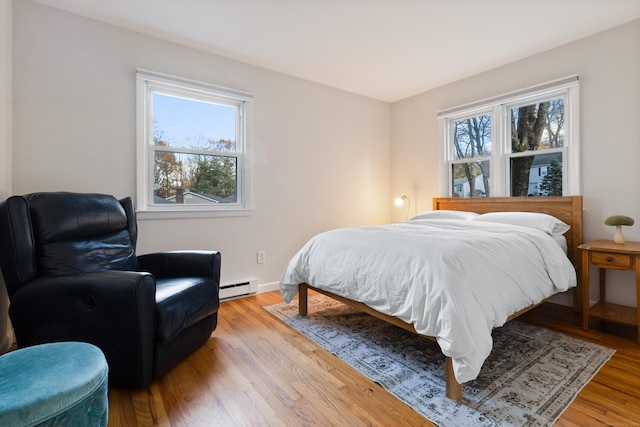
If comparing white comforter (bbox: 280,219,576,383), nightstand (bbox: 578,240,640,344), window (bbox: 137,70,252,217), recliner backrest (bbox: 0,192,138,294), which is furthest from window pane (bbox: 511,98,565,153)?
recliner backrest (bbox: 0,192,138,294)

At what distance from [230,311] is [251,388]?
49.4 inches

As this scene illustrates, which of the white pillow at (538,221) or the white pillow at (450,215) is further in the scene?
the white pillow at (450,215)

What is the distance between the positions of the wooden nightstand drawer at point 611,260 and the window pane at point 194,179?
3.18m

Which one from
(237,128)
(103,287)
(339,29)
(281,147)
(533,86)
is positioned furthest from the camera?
(281,147)

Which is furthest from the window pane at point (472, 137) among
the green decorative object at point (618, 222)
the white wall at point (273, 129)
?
the green decorative object at point (618, 222)

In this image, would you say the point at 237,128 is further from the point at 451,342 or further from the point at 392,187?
the point at 451,342

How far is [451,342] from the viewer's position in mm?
1435

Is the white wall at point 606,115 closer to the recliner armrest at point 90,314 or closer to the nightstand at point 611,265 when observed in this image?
the nightstand at point 611,265

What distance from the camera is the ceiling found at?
2.31 metres

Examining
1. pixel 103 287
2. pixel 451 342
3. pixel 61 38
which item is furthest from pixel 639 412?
pixel 61 38

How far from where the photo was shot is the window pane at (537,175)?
3027 millimetres

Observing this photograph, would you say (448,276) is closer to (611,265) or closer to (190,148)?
(611,265)

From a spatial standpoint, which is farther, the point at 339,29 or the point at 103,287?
the point at 339,29

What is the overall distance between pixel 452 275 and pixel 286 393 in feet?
3.44
